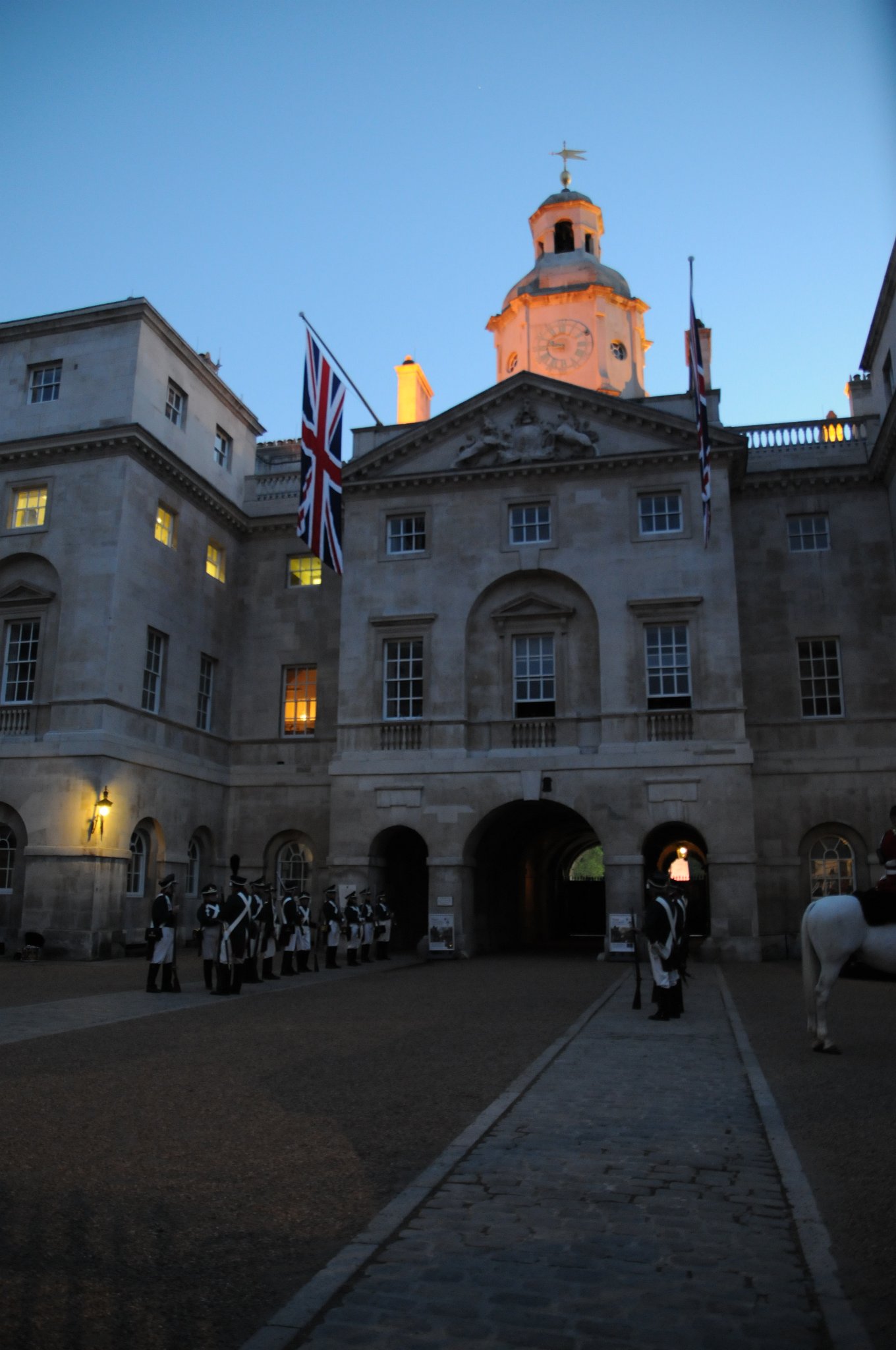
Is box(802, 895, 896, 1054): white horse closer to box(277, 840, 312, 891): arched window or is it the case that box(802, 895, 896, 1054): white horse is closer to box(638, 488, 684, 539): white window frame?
box(638, 488, 684, 539): white window frame

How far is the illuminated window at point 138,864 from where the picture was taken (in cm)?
2944

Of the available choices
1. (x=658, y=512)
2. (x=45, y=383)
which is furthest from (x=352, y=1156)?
(x=45, y=383)

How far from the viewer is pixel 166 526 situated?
3231 cm

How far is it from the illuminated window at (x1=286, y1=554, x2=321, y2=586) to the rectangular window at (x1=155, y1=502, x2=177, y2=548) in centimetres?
486

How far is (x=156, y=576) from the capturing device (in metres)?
31.2

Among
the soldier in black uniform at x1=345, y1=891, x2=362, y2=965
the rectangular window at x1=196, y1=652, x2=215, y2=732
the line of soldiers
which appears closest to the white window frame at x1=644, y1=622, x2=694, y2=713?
the line of soldiers

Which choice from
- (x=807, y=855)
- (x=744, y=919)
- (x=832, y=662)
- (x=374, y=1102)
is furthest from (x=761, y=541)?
(x=374, y=1102)

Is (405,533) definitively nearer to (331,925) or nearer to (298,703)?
(298,703)

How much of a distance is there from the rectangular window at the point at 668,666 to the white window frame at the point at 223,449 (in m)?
16.0

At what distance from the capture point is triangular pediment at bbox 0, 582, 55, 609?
2967 cm

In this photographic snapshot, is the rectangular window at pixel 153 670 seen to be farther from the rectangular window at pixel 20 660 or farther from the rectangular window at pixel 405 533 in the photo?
the rectangular window at pixel 405 533

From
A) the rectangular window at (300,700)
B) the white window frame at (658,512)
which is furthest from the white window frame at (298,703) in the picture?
the white window frame at (658,512)

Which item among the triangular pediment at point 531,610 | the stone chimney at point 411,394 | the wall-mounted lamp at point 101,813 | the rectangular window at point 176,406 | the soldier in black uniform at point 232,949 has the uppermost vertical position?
the stone chimney at point 411,394

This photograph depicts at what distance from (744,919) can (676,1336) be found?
2426 cm
